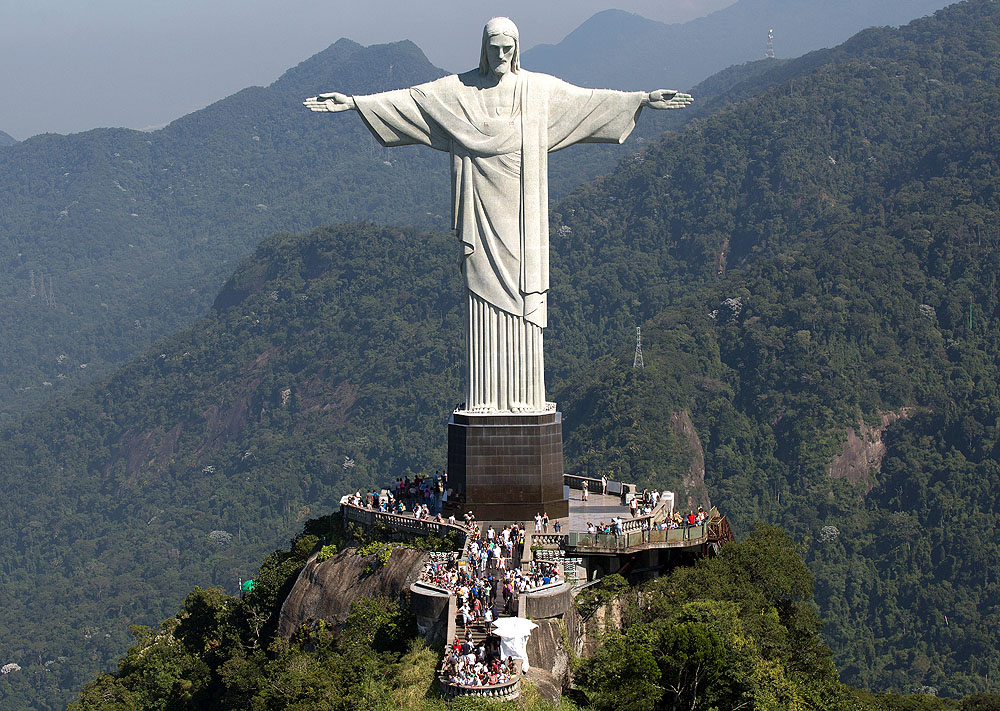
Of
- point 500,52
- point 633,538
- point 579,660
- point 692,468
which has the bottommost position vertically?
point 692,468

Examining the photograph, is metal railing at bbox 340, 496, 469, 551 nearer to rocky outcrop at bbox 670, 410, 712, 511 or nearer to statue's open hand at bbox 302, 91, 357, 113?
statue's open hand at bbox 302, 91, 357, 113

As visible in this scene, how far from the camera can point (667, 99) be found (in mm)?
36531

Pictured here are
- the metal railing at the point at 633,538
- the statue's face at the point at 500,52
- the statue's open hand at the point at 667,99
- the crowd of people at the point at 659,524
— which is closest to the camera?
the metal railing at the point at 633,538

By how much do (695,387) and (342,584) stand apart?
323ft

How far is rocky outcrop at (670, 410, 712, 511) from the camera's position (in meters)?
116

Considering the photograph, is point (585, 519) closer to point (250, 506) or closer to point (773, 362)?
point (773, 362)

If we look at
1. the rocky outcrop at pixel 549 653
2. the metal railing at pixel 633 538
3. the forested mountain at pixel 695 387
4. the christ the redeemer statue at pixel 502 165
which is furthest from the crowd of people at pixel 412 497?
the forested mountain at pixel 695 387

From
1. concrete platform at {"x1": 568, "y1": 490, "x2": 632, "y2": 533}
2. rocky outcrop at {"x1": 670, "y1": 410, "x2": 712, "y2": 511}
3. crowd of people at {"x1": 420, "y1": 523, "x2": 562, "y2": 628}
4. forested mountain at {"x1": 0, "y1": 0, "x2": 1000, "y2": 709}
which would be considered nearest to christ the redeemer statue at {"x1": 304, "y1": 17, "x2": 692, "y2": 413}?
concrete platform at {"x1": 568, "y1": 490, "x2": 632, "y2": 533}

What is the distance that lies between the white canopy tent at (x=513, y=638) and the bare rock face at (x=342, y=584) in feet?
14.0

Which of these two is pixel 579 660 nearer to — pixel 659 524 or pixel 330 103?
pixel 659 524

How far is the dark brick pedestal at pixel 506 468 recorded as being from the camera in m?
35.8

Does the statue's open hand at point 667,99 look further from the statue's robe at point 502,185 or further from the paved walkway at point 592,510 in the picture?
the paved walkway at point 592,510

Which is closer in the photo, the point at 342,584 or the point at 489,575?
the point at 489,575

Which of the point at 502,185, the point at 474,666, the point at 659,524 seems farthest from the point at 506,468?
the point at 474,666
